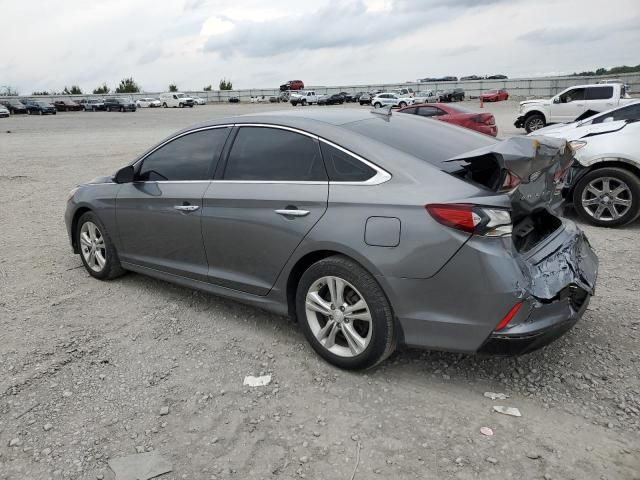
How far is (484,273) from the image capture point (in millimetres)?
2775

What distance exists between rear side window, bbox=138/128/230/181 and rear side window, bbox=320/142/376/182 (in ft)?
3.41

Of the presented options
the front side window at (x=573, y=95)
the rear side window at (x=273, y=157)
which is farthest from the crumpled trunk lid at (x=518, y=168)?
the front side window at (x=573, y=95)

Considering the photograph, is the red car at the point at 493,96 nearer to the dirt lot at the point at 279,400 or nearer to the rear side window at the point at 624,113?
the rear side window at the point at 624,113

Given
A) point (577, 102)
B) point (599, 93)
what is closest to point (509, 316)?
point (577, 102)

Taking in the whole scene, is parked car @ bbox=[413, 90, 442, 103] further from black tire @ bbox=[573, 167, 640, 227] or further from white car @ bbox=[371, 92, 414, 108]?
black tire @ bbox=[573, 167, 640, 227]

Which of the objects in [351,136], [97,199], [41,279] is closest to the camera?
[351,136]

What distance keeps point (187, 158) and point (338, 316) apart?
74.6 inches

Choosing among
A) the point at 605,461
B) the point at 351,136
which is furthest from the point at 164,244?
the point at 605,461

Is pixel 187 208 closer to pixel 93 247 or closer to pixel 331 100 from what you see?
pixel 93 247

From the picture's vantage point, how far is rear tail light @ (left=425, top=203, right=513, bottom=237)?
2.79m

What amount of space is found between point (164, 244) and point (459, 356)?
2469mm

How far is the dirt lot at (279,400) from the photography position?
2.64m

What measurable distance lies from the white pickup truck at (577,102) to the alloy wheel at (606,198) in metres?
13.9

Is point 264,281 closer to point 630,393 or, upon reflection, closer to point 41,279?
point 630,393
